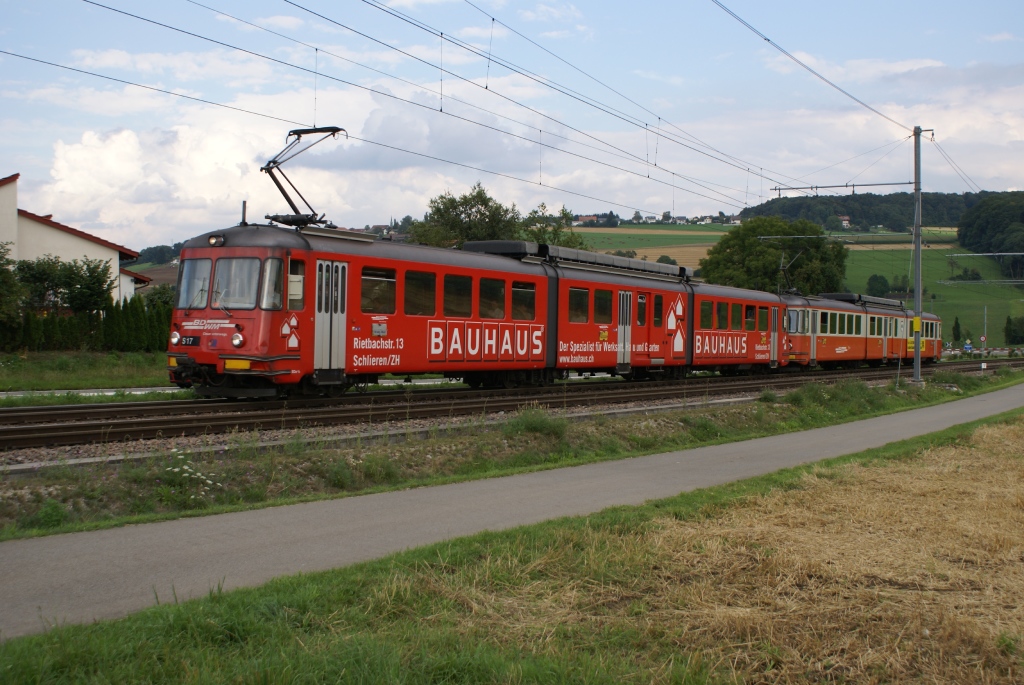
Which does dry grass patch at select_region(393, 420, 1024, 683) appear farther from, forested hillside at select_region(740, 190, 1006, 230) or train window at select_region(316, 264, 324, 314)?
forested hillside at select_region(740, 190, 1006, 230)

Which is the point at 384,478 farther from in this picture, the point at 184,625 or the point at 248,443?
the point at 184,625

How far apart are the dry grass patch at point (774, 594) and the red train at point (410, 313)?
9.99 meters

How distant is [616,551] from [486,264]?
47.1 feet

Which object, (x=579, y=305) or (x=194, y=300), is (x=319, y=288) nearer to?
(x=194, y=300)

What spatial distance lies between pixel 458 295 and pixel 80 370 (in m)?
16.0

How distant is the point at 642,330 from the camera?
90.1ft

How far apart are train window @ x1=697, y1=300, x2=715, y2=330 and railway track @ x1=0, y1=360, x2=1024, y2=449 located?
734 cm

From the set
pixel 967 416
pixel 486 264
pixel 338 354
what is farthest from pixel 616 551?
pixel 967 416

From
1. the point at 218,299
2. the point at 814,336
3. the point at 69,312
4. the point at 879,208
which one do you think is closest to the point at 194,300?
the point at 218,299

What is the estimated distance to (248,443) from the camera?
475 inches

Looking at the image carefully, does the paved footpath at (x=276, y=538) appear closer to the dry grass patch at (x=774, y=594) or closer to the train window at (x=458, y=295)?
the dry grass patch at (x=774, y=594)

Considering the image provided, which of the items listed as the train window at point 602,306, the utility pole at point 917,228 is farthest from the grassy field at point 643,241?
the train window at point 602,306

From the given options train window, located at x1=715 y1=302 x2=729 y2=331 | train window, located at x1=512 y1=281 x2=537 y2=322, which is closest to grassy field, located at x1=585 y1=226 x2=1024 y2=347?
train window, located at x1=715 y1=302 x2=729 y2=331

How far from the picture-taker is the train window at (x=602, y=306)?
25297mm
